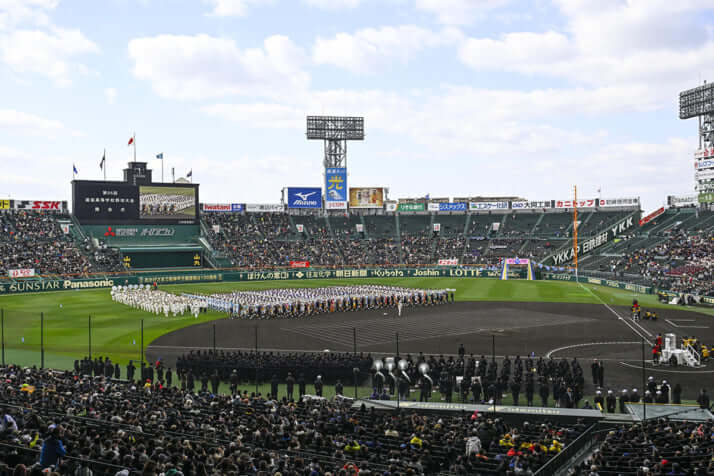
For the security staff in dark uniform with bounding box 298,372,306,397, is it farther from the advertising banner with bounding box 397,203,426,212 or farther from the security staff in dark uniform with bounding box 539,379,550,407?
the advertising banner with bounding box 397,203,426,212

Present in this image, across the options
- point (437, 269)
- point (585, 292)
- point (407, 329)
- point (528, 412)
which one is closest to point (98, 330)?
point (407, 329)

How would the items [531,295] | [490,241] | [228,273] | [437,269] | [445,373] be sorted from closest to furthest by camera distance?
[445,373]
[531,295]
[228,273]
[437,269]
[490,241]

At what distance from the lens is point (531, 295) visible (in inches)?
2126

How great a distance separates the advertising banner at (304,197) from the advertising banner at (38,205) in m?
30.6

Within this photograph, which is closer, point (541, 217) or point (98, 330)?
point (98, 330)

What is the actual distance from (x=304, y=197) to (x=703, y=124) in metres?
56.8

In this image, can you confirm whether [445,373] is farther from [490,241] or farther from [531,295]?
[490,241]

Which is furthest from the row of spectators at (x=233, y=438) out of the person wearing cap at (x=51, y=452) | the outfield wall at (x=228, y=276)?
the outfield wall at (x=228, y=276)

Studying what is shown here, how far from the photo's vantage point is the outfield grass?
30.5 meters

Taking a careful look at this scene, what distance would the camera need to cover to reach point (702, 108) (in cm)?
7975

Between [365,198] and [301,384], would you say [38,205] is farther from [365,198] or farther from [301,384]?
[301,384]

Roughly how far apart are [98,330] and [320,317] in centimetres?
1397

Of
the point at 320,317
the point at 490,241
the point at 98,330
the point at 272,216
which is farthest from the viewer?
the point at 272,216

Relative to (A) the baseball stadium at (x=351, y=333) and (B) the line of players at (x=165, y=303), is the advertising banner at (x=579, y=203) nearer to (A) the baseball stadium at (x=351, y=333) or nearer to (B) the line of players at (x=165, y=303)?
(A) the baseball stadium at (x=351, y=333)
